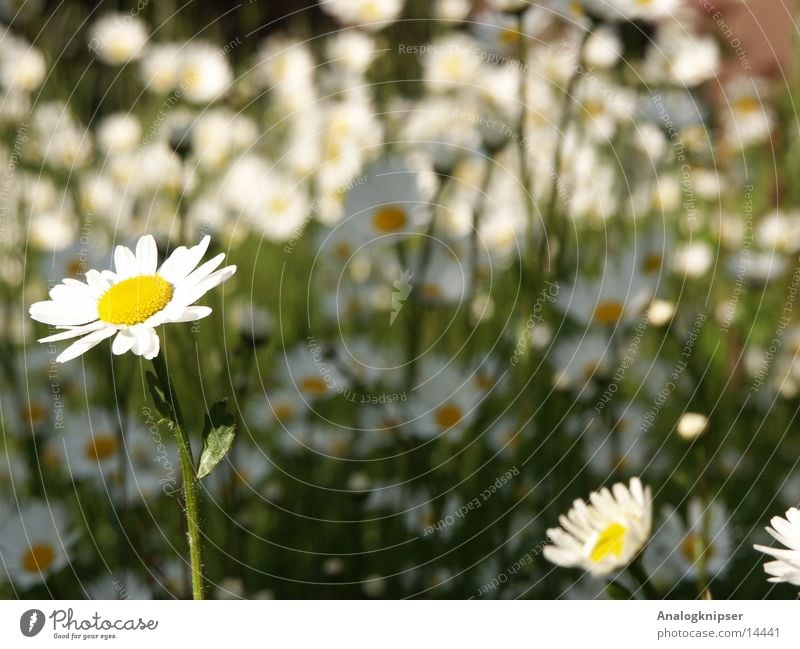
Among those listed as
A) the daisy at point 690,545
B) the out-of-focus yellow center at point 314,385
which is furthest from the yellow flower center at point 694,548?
the out-of-focus yellow center at point 314,385

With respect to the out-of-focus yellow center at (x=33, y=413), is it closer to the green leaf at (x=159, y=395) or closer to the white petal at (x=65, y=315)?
the white petal at (x=65, y=315)

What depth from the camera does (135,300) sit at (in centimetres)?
45

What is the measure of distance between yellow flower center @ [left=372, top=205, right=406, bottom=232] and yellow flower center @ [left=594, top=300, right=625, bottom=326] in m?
0.14

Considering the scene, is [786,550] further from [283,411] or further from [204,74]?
[204,74]

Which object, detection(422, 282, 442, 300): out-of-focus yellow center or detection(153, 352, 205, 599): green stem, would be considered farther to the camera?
detection(422, 282, 442, 300): out-of-focus yellow center

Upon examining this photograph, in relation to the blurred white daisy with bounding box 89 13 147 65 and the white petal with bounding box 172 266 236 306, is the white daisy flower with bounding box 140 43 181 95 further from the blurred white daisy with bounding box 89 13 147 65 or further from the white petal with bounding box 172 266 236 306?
the white petal with bounding box 172 266 236 306

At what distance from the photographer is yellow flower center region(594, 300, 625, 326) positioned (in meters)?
0.62

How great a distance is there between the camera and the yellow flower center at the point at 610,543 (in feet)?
1.74

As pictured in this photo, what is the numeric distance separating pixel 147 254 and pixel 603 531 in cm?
29

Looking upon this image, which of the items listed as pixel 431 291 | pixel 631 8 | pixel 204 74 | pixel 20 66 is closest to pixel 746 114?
pixel 631 8

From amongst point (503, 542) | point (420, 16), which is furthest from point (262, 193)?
point (503, 542)

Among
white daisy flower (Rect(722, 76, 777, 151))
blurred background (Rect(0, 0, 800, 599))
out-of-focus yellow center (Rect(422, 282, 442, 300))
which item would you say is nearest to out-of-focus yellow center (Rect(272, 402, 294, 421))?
blurred background (Rect(0, 0, 800, 599))

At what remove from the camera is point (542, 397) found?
2.01ft
